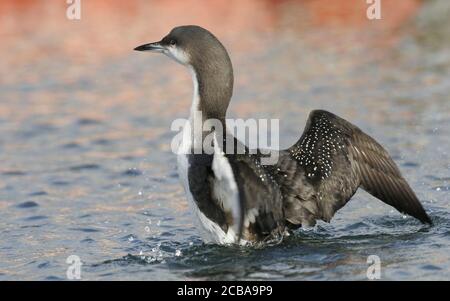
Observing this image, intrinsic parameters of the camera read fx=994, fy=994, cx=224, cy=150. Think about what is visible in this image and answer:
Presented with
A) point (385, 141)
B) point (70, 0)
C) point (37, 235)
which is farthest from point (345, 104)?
point (70, 0)

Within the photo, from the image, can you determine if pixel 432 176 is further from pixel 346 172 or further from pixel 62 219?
pixel 62 219

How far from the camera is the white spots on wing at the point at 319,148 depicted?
752 centimetres

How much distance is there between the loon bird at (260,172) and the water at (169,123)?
0.26 m

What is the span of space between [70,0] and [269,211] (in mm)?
11894

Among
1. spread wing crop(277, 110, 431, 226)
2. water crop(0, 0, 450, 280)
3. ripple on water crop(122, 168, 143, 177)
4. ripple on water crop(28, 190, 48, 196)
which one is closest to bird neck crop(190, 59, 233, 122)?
spread wing crop(277, 110, 431, 226)

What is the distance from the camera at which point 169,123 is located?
11.9 meters

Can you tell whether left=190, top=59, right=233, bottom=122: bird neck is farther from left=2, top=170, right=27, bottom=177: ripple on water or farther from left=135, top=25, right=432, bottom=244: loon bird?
left=2, top=170, right=27, bottom=177: ripple on water

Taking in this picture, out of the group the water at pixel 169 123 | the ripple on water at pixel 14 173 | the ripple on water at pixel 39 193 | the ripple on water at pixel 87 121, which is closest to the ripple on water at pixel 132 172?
the water at pixel 169 123

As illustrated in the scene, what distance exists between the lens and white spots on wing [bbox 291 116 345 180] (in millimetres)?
7520

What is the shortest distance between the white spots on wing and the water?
0.57 meters

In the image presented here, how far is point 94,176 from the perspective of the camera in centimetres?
1013

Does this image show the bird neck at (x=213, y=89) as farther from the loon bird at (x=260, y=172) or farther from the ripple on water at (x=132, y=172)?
the ripple on water at (x=132, y=172)

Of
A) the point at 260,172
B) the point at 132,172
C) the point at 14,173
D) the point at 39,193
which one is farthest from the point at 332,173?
the point at 14,173

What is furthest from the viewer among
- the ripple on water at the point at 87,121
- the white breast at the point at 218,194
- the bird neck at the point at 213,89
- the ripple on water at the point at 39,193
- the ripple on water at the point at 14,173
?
the ripple on water at the point at 87,121
